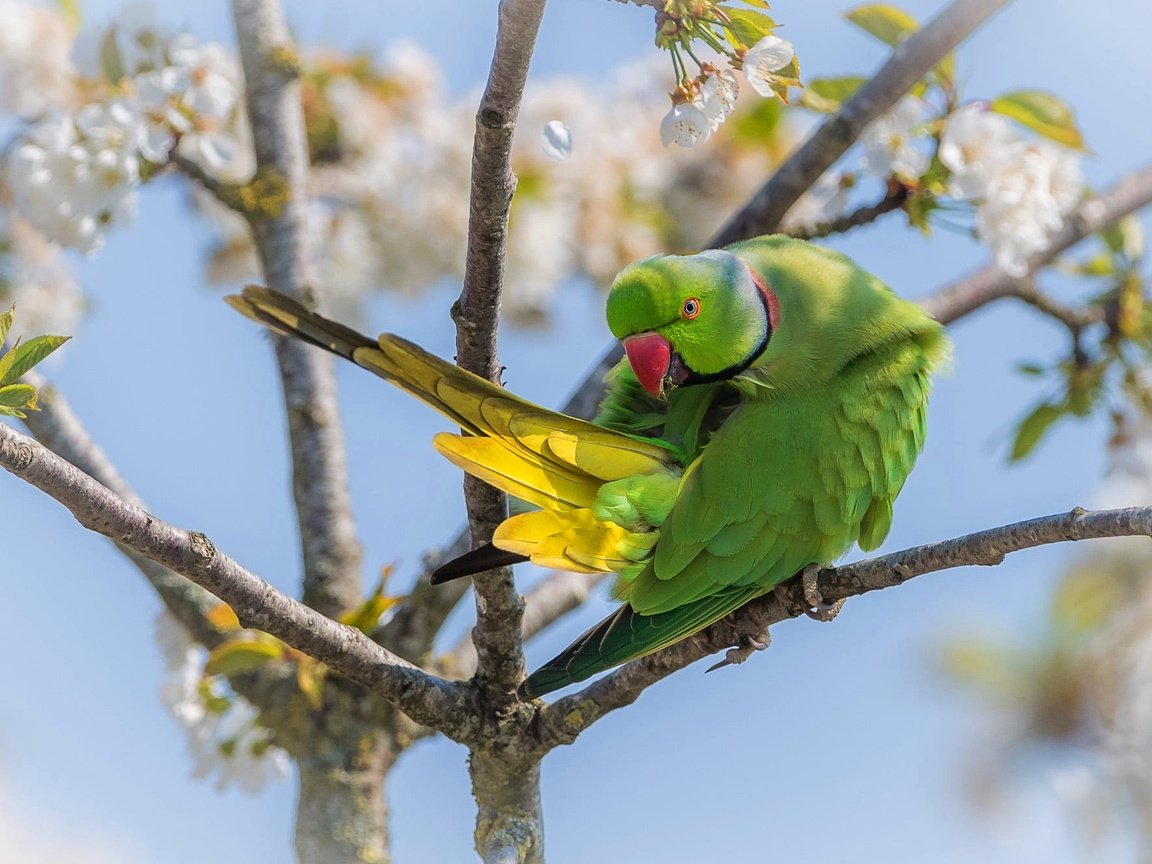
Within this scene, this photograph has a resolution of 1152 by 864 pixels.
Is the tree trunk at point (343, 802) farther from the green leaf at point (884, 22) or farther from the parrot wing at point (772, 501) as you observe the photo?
the green leaf at point (884, 22)

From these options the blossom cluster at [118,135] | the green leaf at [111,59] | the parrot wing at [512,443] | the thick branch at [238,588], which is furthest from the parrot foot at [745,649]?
the green leaf at [111,59]

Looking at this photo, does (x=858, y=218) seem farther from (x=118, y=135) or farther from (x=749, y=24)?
(x=118, y=135)

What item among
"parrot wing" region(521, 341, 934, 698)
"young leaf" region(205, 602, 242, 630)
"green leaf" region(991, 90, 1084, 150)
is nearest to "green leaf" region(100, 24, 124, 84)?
"young leaf" region(205, 602, 242, 630)

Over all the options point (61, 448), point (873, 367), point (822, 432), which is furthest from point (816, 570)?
point (61, 448)

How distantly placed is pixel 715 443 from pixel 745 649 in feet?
1.27

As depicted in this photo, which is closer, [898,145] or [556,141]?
[556,141]

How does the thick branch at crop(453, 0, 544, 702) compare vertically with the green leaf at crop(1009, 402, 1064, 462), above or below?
below

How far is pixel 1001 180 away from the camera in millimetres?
2414

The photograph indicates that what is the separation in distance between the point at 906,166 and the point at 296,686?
1.67m

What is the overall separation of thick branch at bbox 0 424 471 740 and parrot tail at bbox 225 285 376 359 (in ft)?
1.02

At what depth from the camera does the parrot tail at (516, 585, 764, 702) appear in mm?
1740

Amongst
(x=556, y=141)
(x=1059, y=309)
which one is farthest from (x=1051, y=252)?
(x=556, y=141)

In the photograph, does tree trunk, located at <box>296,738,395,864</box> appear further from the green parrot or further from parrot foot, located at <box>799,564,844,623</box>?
parrot foot, located at <box>799,564,844,623</box>

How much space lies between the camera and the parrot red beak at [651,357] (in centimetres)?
203
